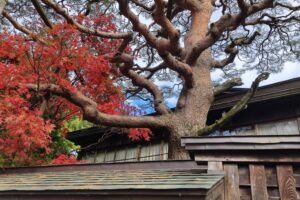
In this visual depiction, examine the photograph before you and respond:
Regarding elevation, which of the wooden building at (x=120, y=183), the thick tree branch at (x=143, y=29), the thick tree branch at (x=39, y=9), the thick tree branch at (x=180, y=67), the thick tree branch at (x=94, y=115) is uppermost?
the thick tree branch at (x=39, y=9)

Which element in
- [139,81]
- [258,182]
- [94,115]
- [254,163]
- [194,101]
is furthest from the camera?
[139,81]

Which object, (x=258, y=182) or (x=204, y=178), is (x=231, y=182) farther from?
(x=204, y=178)

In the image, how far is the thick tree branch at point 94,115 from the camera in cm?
631

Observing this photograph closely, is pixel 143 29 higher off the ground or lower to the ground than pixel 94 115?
higher

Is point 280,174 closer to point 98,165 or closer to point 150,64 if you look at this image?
point 98,165

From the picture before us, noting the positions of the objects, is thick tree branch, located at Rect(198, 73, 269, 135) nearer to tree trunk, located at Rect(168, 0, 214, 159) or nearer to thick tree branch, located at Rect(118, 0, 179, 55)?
tree trunk, located at Rect(168, 0, 214, 159)

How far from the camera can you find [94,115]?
627 centimetres

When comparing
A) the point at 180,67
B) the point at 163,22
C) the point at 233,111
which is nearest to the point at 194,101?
the point at 180,67

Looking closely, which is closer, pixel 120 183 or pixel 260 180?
pixel 260 180

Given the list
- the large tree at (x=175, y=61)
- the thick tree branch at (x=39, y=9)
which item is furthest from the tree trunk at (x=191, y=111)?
the thick tree branch at (x=39, y=9)

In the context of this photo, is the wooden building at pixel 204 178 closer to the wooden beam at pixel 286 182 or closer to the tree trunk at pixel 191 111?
the wooden beam at pixel 286 182

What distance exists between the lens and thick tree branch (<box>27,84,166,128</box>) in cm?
631

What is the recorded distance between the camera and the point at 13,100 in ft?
23.5

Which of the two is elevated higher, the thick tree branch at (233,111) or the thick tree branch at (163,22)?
the thick tree branch at (163,22)
